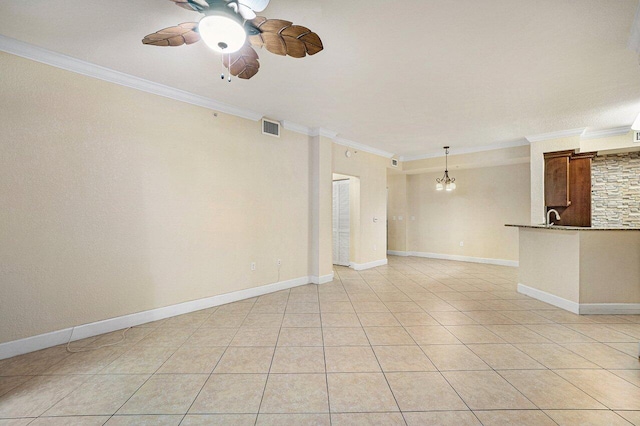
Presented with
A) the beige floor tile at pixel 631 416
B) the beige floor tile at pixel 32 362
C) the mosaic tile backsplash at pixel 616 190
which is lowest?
A: the beige floor tile at pixel 631 416

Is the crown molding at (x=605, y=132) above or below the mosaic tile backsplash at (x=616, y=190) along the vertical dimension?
above

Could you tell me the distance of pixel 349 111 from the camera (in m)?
4.10

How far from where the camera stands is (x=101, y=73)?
2.90m

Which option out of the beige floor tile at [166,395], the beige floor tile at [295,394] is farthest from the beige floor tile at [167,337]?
the beige floor tile at [295,394]

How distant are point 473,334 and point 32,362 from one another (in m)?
4.23

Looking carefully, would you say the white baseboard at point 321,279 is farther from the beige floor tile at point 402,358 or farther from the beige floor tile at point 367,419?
the beige floor tile at point 367,419

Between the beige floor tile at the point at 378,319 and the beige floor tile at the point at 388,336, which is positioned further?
the beige floor tile at the point at 378,319

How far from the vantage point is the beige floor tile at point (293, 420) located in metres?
1.70

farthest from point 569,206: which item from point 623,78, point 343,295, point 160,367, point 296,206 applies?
point 160,367

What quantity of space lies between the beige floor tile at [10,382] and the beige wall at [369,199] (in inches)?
195

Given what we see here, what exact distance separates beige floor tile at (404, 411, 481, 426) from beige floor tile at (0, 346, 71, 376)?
2.95m

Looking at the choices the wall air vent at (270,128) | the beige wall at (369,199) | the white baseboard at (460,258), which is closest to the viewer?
the wall air vent at (270,128)

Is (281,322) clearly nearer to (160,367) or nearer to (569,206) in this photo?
(160,367)

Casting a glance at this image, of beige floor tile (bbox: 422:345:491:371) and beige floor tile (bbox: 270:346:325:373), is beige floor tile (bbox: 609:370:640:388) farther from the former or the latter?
beige floor tile (bbox: 270:346:325:373)
